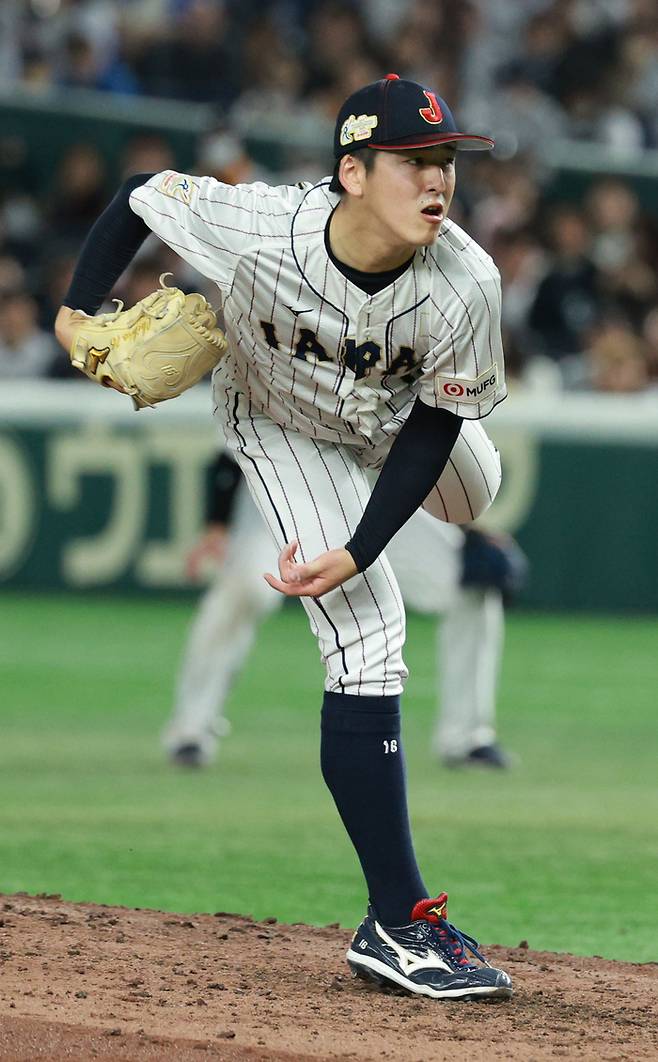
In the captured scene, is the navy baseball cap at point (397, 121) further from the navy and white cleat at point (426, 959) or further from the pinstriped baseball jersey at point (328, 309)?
the navy and white cleat at point (426, 959)

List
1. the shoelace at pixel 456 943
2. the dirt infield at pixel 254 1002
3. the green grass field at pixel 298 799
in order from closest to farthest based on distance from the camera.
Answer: the dirt infield at pixel 254 1002 → the shoelace at pixel 456 943 → the green grass field at pixel 298 799

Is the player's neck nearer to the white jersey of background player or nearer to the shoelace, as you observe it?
the white jersey of background player

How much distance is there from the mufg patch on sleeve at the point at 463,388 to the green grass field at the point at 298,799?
1625mm

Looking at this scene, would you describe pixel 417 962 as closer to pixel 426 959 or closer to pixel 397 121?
pixel 426 959

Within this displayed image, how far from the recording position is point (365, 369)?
12.6 feet

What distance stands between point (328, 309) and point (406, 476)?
1.30 ft

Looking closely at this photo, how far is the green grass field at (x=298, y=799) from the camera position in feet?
16.8

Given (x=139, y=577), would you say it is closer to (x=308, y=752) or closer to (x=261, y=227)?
(x=308, y=752)

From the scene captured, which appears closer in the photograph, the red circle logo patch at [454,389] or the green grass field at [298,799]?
the red circle logo patch at [454,389]

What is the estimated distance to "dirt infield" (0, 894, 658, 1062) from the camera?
10.8 ft

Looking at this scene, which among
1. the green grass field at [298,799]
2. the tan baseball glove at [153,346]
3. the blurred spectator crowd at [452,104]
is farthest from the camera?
the blurred spectator crowd at [452,104]

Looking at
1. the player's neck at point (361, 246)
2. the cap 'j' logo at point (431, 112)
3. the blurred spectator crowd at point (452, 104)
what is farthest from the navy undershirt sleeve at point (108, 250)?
the blurred spectator crowd at point (452, 104)

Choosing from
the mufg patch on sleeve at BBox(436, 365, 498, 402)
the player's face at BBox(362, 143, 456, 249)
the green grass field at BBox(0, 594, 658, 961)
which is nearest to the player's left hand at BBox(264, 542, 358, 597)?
the mufg patch on sleeve at BBox(436, 365, 498, 402)

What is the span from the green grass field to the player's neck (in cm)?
191
